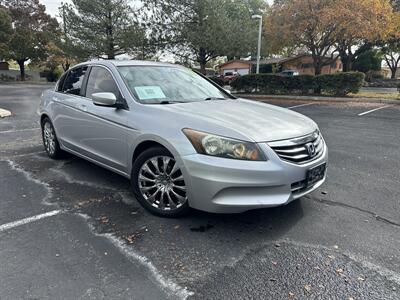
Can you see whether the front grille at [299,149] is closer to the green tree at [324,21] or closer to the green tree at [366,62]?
the green tree at [324,21]

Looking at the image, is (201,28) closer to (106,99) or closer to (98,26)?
(98,26)

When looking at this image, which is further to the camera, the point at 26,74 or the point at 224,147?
the point at 26,74

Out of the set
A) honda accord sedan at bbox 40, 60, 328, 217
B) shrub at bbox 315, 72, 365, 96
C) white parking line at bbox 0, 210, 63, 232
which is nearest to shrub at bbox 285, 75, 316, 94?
shrub at bbox 315, 72, 365, 96

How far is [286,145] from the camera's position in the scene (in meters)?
2.97

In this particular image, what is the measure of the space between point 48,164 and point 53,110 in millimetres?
857

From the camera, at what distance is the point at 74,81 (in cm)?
491

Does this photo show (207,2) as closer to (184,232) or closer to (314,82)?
(314,82)

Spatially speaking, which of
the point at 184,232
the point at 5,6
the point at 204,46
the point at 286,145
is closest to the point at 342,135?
the point at 286,145

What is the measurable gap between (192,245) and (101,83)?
2406 millimetres

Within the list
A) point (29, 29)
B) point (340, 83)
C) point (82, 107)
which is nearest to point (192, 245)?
point (82, 107)

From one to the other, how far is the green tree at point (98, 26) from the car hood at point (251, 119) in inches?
1029

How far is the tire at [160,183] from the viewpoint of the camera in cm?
322

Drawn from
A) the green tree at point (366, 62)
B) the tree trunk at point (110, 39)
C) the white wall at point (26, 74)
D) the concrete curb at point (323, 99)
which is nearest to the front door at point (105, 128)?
the concrete curb at point (323, 99)

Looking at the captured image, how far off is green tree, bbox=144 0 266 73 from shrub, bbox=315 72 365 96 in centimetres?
801
